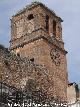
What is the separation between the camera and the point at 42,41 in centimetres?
2534

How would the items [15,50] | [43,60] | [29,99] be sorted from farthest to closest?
[15,50], [43,60], [29,99]

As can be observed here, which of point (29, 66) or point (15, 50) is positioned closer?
point (29, 66)

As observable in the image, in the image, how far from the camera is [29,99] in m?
19.6

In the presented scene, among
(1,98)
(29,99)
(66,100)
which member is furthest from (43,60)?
(1,98)

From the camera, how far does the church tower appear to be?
25031 mm

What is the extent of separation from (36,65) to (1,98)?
6421mm

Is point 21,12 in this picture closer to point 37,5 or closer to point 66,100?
point 37,5

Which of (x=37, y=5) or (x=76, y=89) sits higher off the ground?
(x=37, y=5)

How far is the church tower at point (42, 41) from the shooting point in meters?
25.0

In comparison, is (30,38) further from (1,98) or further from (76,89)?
(1,98)

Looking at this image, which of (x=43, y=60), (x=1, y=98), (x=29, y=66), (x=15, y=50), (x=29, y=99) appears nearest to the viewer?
(x=1, y=98)

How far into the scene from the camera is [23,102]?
1852 cm

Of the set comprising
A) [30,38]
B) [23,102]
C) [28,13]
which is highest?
[28,13]

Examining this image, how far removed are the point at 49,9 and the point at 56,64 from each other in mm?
4050
